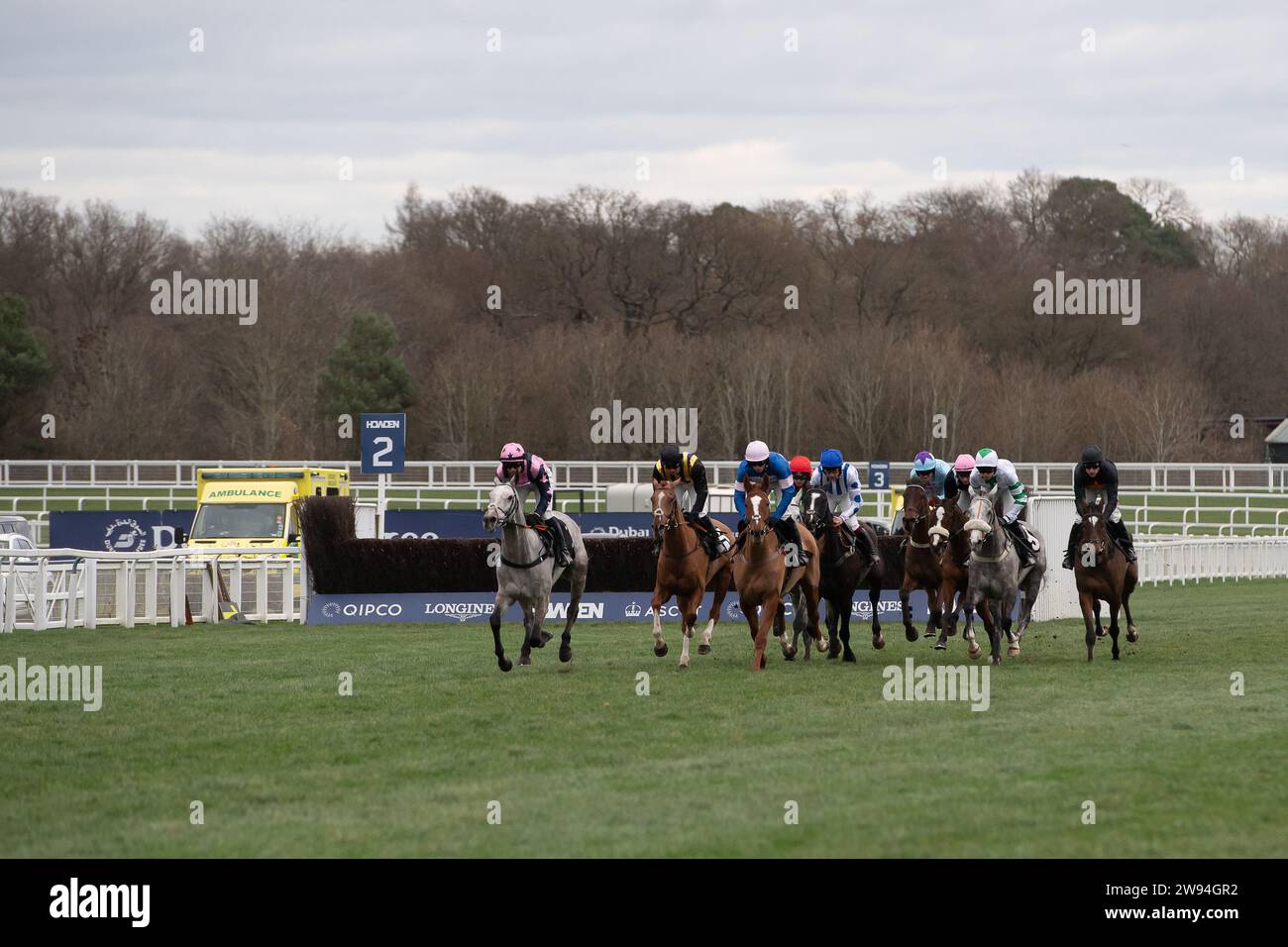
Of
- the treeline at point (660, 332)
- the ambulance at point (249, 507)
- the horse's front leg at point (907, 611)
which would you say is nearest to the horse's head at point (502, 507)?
the horse's front leg at point (907, 611)

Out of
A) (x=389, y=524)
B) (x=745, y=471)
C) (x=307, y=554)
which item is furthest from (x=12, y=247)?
(x=745, y=471)

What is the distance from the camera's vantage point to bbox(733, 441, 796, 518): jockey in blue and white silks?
14508 mm

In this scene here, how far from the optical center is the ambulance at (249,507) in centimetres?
2597

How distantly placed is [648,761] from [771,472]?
222 inches

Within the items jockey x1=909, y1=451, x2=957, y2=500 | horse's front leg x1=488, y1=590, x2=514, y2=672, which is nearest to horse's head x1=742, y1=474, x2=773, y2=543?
horse's front leg x1=488, y1=590, x2=514, y2=672

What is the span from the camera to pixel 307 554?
22.4 m

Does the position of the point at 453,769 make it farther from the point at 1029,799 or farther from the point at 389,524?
the point at 389,524

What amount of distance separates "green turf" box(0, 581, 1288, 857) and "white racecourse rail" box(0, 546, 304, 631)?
5.70m

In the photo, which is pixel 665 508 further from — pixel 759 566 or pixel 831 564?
pixel 831 564

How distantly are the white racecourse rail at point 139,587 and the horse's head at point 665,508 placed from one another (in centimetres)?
888

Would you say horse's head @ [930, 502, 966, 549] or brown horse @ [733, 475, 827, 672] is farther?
horse's head @ [930, 502, 966, 549]

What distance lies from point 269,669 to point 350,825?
24.8 feet

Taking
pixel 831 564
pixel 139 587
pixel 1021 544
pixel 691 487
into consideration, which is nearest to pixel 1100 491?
pixel 1021 544

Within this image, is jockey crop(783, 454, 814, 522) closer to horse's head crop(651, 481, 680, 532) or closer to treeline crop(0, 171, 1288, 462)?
horse's head crop(651, 481, 680, 532)
